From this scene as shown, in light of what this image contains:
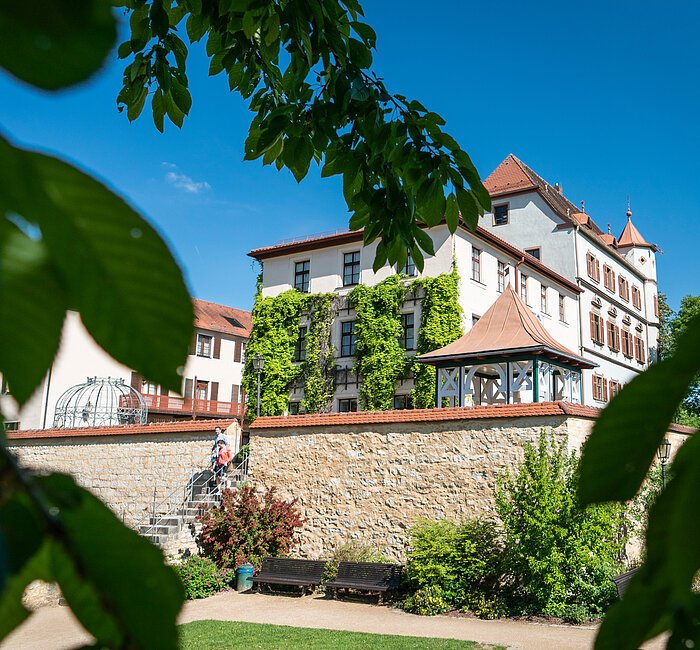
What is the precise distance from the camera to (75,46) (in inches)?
10.9

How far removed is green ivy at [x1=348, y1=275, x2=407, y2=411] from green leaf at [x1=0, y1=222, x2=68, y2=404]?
76.9 ft

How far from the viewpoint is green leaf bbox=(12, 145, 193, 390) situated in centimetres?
34

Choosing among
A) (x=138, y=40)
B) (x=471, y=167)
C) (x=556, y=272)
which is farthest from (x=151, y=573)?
(x=556, y=272)

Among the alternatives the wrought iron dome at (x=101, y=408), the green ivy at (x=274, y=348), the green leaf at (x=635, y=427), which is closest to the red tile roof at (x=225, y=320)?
the green ivy at (x=274, y=348)

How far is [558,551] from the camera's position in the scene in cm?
1105

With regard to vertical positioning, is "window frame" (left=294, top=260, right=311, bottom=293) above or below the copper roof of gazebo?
above

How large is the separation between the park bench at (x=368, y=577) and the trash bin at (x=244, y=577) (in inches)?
67.4

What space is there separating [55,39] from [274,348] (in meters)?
26.1

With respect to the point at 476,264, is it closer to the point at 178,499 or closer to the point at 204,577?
the point at 178,499

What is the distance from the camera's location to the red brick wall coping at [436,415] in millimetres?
12742

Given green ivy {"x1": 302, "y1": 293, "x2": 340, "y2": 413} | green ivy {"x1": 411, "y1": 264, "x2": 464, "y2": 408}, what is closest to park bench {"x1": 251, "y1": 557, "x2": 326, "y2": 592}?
green ivy {"x1": 411, "y1": 264, "x2": 464, "y2": 408}

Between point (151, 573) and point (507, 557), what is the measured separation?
39.5 feet

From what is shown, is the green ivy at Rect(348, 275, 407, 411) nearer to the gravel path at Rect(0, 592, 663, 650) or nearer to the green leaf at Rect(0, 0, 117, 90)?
the gravel path at Rect(0, 592, 663, 650)

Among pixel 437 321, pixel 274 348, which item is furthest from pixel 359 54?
pixel 274 348
